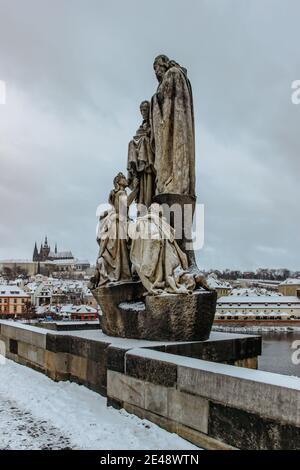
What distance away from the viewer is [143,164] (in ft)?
30.3

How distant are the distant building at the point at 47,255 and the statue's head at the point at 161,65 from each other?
187187 millimetres

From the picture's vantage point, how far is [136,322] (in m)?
7.00

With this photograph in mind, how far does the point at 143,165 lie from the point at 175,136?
1017 millimetres

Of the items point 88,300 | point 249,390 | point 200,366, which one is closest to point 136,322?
point 200,366

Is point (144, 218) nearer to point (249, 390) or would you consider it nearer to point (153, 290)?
point (153, 290)

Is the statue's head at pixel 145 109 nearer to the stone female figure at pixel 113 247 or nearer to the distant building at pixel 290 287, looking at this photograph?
the stone female figure at pixel 113 247

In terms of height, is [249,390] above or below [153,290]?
below

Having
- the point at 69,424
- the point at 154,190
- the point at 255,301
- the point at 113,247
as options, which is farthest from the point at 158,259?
→ the point at 255,301

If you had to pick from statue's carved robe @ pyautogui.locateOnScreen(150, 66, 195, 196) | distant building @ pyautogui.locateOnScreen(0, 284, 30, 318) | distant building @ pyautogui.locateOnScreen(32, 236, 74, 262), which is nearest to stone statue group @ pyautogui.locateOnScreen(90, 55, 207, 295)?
statue's carved robe @ pyautogui.locateOnScreen(150, 66, 195, 196)

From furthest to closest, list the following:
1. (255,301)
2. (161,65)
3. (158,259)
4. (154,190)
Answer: (255,301) → (154,190) → (161,65) → (158,259)

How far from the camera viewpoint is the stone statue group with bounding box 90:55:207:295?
7.05 m

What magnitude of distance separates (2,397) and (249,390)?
13.4 feet

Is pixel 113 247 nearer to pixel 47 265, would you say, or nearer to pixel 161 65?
pixel 161 65

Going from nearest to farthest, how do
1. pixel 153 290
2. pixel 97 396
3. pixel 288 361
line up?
1. pixel 97 396
2. pixel 153 290
3. pixel 288 361
